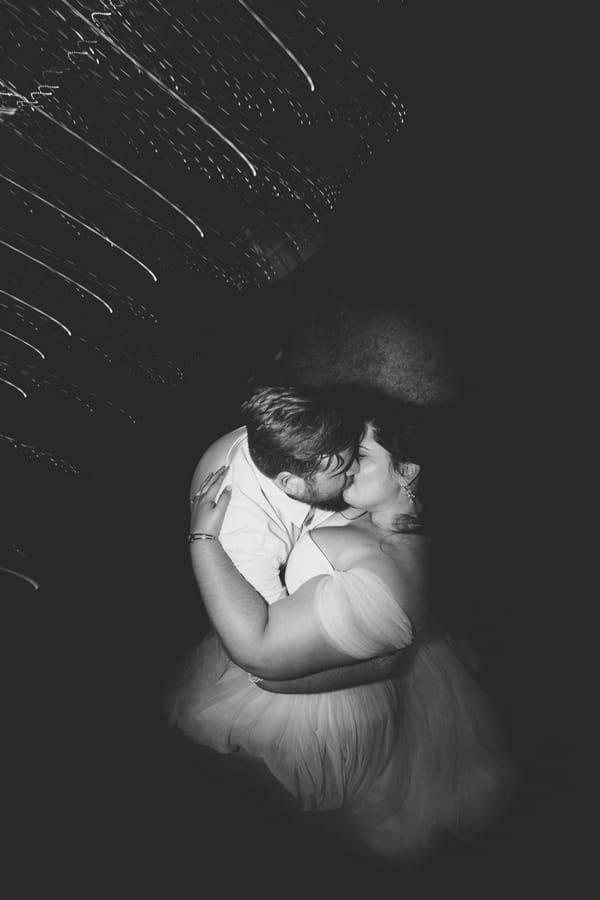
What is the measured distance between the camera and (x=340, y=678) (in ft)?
3.60

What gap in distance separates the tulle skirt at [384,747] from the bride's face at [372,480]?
1.28ft

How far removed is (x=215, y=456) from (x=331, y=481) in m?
0.31

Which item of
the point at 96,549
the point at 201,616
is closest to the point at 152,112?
the point at 96,549

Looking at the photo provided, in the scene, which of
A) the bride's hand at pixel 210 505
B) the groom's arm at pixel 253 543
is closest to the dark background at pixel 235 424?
the bride's hand at pixel 210 505

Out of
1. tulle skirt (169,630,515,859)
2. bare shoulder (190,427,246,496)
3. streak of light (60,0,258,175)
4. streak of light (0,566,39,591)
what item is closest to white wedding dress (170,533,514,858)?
tulle skirt (169,630,515,859)

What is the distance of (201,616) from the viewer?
51.1 inches

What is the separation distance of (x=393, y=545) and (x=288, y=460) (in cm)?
30

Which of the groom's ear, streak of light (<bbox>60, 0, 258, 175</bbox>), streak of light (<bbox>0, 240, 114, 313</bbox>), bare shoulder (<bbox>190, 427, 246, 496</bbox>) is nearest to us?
streak of light (<bbox>60, 0, 258, 175</bbox>)

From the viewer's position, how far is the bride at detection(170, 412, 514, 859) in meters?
1.05

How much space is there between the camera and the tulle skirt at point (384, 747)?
44.1 inches

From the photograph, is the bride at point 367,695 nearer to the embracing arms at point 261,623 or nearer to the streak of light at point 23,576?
the embracing arms at point 261,623

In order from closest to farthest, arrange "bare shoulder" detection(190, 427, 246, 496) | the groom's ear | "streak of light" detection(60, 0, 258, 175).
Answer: "streak of light" detection(60, 0, 258, 175) < the groom's ear < "bare shoulder" detection(190, 427, 246, 496)

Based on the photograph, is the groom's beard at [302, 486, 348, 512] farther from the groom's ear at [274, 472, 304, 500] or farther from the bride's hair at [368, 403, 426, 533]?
the bride's hair at [368, 403, 426, 533]

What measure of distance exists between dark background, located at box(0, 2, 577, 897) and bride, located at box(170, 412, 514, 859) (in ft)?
0.29
